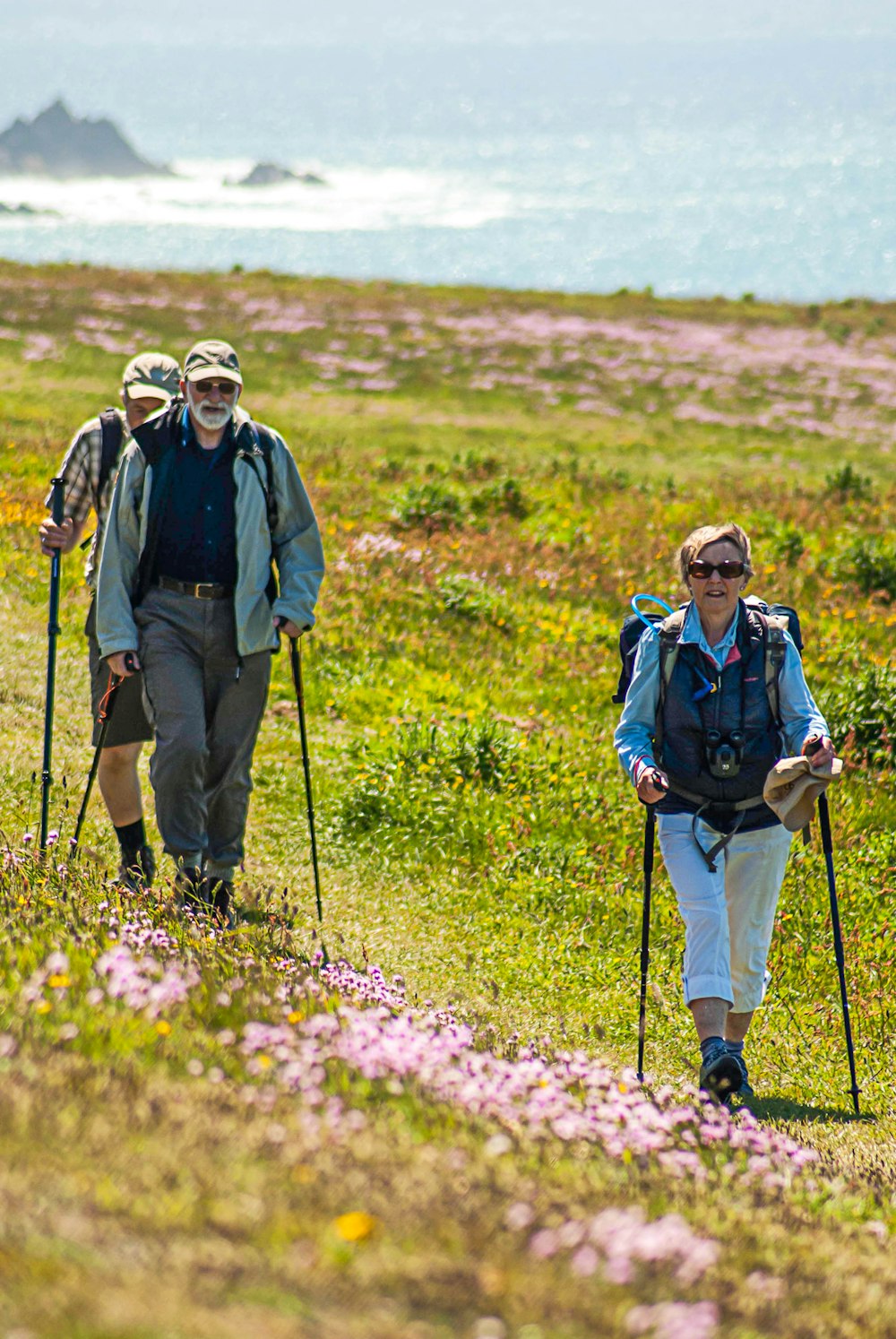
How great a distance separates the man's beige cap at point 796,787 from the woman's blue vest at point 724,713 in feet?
0.45

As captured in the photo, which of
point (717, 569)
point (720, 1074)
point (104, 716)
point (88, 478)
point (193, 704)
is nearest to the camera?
point (720, 1074)

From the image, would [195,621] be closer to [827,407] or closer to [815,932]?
[815,932]

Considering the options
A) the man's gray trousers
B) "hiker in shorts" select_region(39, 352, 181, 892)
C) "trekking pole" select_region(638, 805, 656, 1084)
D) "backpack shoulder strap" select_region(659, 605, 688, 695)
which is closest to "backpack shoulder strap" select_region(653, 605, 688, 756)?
"backpack shoulder strap" select_region(659, 605, 688, 695)

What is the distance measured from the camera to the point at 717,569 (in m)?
5.72

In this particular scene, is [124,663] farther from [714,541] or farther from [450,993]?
[714,541]

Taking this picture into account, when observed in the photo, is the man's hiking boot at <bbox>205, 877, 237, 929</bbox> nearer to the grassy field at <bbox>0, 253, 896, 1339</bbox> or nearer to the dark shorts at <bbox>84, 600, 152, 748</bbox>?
the grassy field at <bbox>0, 253, 896, 1339</bbox>

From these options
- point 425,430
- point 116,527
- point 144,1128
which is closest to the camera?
point 144,1128

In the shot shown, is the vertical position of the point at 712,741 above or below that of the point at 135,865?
above

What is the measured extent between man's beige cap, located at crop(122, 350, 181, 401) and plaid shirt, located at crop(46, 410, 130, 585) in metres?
0.31

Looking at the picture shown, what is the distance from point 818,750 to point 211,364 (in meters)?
3.30

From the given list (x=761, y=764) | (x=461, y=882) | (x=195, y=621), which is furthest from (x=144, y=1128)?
(x=461, y=882)

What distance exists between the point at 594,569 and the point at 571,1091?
450 inches

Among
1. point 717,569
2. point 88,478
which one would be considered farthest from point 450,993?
point 88,478

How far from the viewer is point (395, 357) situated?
1422 inches
